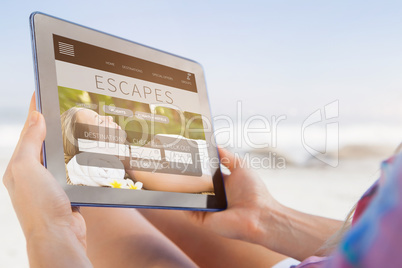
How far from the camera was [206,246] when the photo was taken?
91cm

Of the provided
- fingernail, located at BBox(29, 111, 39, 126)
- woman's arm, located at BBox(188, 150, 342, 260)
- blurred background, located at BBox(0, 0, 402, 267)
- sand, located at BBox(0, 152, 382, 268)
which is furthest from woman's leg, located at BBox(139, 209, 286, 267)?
blurred background, located at BBox(0, 0, 402, 267)

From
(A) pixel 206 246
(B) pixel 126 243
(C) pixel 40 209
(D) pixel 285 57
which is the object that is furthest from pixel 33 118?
(D) pixel 285 57

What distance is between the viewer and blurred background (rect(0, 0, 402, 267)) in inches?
118

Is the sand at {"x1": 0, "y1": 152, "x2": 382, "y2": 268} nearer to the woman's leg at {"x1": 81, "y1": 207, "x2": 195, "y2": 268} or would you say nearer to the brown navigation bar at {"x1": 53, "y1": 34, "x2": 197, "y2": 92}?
the woman's leg at {"x1": 81, "y1": 207, "x2": 195, "y2": 268}

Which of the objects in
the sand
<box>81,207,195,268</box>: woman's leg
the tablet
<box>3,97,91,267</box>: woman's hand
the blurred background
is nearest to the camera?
<box>3,97,91,267</box>: woman's hand

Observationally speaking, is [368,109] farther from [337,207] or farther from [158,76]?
[158,76]

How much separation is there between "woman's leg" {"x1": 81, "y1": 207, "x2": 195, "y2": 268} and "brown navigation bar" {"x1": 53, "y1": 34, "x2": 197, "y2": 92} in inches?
12.0

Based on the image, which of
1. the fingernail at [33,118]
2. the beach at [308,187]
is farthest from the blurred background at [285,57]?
the fingernail at [33,118]

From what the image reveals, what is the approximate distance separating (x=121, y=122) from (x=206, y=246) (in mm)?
348

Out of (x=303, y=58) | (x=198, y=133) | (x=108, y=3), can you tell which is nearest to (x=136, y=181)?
(x=198, y=133)

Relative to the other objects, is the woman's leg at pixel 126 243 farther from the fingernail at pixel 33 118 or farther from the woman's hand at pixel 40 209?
the fingernail at pixel 33 118

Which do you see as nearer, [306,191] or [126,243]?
[126,243]

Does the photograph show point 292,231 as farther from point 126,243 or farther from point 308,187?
point 308,187

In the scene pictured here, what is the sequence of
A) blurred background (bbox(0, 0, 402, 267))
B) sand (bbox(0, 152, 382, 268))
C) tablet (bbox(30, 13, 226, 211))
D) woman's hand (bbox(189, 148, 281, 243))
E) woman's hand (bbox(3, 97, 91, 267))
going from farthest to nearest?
1. blurred background (bbox(0, 0, 402, 267))
2. sand (bbox(0, 152, 382, 268))
3. woman's hand (bbox(189, 148, 281, 243))
4. tablet (bbox(30, 13, 226, 211))
5. woman's hand (bbox(3, 97, 91, 267))
